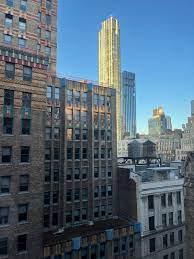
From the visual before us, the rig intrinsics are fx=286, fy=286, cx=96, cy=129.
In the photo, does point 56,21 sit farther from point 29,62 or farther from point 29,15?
point 29,62

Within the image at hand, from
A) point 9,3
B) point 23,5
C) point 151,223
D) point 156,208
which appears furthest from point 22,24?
point 151,223

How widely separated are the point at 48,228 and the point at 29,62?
2730 centimetres

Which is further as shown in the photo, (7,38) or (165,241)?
(165,241)

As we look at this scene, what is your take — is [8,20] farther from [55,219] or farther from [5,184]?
[55,219]

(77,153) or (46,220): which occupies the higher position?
(77,153)

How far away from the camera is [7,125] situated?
37.6m

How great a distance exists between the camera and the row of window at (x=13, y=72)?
124ft

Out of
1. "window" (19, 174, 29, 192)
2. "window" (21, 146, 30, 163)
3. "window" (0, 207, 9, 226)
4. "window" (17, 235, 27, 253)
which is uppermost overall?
"window" (21, 146, 30, 163)

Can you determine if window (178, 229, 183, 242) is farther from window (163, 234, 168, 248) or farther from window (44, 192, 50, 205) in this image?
window (44, 192, 50, 205)

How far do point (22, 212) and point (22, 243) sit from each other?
3.96m

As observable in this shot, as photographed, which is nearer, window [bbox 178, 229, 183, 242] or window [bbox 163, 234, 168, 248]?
window [bbox 163, 234, 168, 248]

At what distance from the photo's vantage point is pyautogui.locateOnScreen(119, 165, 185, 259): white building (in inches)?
2061

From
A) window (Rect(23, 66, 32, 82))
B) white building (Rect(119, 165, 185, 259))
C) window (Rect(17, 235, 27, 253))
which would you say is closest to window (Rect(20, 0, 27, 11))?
window (Rect(23, 66, 32, 82))

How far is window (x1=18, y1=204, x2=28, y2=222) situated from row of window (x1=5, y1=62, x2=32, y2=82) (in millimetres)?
17090
